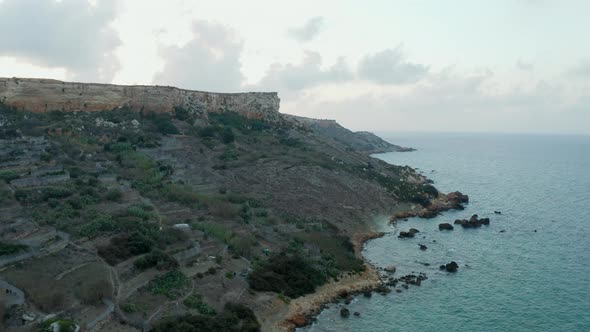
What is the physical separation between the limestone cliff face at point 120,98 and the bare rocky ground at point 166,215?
4.39 metres

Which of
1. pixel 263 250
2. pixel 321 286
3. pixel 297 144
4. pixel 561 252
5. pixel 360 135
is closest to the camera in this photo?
pixel 321 286

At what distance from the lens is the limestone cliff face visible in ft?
230

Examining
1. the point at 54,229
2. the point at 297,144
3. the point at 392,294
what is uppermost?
the point at 297,144

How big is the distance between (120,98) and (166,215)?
1810 inches

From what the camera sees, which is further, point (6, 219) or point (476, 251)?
point (476, 251)

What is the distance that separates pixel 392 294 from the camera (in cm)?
3731

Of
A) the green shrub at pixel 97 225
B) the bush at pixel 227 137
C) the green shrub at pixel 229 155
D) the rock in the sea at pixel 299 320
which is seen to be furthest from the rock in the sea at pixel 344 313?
the bush at pixel 227 137

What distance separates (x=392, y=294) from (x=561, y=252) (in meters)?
23.0

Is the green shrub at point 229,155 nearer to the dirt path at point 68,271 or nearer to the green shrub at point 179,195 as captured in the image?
the green shrub at point 179,195

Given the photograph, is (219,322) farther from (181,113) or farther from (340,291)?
(181,113)

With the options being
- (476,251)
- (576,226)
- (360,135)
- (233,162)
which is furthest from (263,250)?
(360,135)

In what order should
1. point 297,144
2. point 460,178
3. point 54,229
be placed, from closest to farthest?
point 54,229 < point 297,144 < point 460,178

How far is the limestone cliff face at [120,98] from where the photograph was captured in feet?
230

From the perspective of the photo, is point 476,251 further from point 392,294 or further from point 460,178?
point 460,178
